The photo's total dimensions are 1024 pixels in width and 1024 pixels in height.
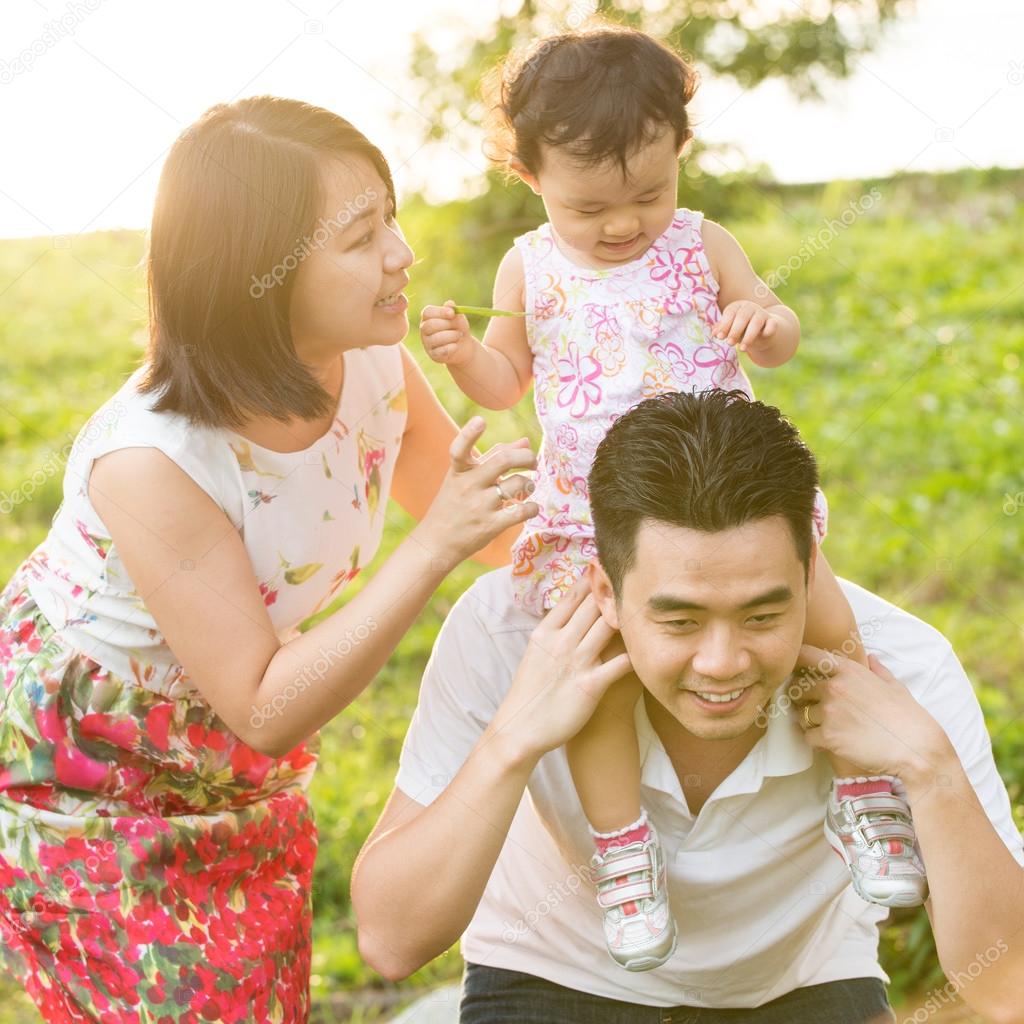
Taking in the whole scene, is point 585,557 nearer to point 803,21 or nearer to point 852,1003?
point 852,1003

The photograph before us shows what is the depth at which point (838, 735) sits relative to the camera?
2.15 m

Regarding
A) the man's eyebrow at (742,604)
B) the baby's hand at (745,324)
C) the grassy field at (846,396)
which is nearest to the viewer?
the man's eyebrow at (742,604)

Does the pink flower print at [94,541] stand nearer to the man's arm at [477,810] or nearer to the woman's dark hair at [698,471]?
the man's arm at [477,810]

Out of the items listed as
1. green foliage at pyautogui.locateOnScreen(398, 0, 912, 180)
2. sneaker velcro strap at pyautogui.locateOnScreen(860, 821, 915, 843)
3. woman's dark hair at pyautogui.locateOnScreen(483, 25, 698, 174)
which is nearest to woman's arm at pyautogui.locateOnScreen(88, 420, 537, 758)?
woman's dark hair at pyautogui.locateOnScreen(483, 25, 698, 174)

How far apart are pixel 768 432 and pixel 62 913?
4.57 ft

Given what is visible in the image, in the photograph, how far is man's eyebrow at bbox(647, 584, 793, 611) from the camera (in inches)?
78.3

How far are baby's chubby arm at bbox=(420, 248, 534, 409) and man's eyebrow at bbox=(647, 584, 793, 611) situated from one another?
436mm

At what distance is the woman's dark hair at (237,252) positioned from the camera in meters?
2.12

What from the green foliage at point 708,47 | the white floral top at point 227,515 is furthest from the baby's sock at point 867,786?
the green foliage at point 708,47

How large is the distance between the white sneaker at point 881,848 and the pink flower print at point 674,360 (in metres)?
0.71

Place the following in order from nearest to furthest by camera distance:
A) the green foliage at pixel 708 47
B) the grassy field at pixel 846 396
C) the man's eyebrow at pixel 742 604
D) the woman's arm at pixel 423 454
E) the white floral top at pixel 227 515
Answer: the man's eyebrow at pixel 742 604
the white floral top at pixel 227 515
the woman's arm at pixel 423 454
the grassy field at pixel 846 396
the green foliage at pixel 708 47

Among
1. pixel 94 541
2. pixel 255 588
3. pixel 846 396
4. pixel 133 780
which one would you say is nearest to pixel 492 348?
pixel 255 588

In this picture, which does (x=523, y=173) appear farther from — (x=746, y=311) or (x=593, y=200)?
(x=746, y=311)

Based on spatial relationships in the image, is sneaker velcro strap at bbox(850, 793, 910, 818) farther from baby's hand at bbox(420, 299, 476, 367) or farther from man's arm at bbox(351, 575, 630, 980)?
baby's hand at bbox(420, 299, 476, 367)
